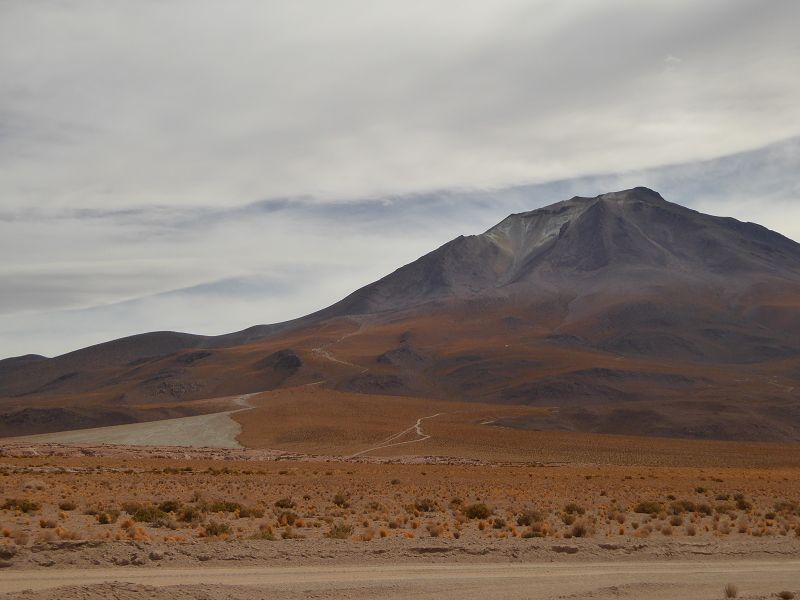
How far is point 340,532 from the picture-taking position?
62.1ft

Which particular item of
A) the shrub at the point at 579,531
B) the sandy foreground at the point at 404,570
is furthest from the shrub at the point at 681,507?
the sandy foreground at the point at 404,570

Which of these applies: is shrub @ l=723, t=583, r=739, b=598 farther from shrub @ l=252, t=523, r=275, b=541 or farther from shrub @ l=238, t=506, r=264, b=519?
shrub @ l=238, t=506, r=264, b=519

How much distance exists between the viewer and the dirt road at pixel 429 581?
12.4 metres

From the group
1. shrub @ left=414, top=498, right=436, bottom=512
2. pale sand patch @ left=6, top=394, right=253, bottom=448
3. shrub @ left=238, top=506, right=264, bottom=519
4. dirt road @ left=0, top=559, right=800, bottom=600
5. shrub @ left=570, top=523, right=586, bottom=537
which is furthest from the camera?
pale sand patch @ left=6, top=394, right=253, bottom=448

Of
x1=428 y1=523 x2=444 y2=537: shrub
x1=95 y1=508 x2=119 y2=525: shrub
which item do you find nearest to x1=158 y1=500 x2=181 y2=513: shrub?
x1=95 y1=508 x2=119 y2=525: shrub

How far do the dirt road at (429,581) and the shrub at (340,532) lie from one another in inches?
146

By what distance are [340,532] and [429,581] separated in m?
5.67

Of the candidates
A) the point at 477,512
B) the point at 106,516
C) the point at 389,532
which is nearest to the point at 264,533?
the point at 389,532

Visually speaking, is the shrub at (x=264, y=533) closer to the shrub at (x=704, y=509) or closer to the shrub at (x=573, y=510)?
the shrub at (x=573, y=510)

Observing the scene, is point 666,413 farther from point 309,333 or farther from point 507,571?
point 309,333

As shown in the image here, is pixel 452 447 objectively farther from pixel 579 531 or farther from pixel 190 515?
pixel 579 531

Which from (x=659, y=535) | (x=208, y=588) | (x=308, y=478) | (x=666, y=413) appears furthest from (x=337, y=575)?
(x=666, y=413)

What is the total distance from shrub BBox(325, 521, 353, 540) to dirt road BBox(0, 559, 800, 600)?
371 cm

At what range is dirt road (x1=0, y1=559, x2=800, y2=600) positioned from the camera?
12352 millimetres
